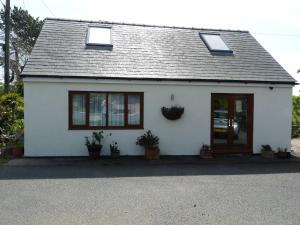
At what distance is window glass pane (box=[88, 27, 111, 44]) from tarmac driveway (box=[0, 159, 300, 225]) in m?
5.43

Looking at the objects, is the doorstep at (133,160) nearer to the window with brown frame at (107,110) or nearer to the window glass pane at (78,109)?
the window with brown frame at (107,110)

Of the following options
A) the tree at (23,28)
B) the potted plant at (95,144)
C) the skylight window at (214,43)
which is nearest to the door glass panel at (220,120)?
the skylight window at (214,43)

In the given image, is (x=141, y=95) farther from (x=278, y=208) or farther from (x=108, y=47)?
(x=278, y=208)

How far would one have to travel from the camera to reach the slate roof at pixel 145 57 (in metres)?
12.9

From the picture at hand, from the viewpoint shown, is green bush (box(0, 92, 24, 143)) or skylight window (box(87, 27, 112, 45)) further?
green bush (box(0, 92, 24, 143))

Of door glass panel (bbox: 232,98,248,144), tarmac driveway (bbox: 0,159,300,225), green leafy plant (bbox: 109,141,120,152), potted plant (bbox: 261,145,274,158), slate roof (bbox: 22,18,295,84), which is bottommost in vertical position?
tarmac driveway (bbox: 0,159,300,225)

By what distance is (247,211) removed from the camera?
668cm

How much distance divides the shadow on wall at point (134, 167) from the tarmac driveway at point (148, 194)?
3cm

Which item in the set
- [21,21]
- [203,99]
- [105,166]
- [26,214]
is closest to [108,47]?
[203,99]

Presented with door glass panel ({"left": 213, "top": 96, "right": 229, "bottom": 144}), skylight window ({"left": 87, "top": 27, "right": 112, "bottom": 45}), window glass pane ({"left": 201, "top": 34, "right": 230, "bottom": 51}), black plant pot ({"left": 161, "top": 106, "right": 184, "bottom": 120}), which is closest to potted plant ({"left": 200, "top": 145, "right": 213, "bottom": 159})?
door glass panel ({"left": 213, "top": 96, "right": 229, "bottom": 144})

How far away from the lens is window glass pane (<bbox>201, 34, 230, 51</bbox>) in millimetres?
15572

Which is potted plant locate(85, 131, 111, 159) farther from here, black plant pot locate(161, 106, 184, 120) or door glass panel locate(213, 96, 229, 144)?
door glass panel locate(213, 96, 229, 144)

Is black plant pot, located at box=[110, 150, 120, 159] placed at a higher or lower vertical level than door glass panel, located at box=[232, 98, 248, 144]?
lower

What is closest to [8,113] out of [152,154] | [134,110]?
[134,110]
